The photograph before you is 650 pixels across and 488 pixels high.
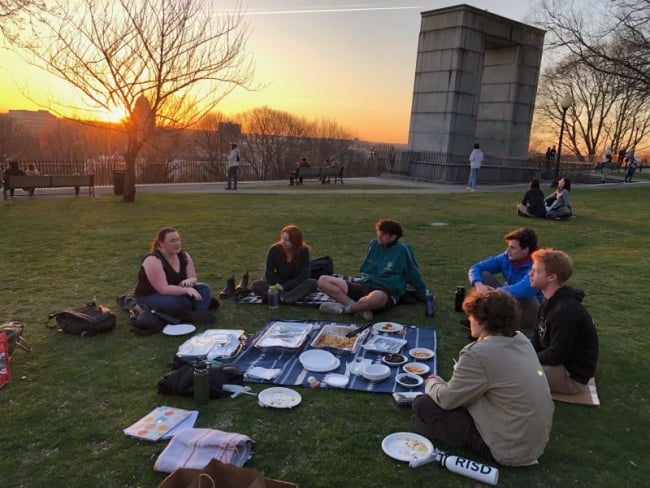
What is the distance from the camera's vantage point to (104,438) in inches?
129

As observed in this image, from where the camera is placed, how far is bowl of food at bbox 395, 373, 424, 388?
3973mm

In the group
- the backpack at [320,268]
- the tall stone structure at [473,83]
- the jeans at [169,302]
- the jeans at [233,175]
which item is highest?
the tall stone structure at [473,83]

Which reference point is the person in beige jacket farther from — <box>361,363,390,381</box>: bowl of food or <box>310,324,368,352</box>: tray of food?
<box>310,324,368,352</box>: tray of food

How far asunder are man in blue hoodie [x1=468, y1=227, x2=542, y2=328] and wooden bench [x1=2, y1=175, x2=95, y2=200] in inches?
576

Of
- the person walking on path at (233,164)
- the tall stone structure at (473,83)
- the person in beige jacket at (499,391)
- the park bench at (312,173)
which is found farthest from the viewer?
the tall stone structure at (473,83)

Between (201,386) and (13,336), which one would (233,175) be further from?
(201,386)

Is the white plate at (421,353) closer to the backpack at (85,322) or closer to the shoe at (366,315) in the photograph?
the shoe at (366,315)

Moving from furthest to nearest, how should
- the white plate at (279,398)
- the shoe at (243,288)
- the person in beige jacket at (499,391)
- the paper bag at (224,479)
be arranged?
the shoe at (243,288), the white plate at (279,398), the person in beige jacket at (499,391), the paper bag at (224,479)

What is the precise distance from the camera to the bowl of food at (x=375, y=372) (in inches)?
160

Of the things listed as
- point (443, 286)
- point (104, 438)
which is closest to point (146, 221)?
point (443, 286)

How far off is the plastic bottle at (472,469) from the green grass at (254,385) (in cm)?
5

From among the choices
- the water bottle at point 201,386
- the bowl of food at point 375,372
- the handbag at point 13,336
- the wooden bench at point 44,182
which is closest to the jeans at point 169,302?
the handbag at point 13,336

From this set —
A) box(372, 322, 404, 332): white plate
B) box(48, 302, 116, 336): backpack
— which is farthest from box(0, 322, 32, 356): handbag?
box(372, 322, 404, 332): white plate

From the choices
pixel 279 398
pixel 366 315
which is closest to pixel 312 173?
pixel 366 315
